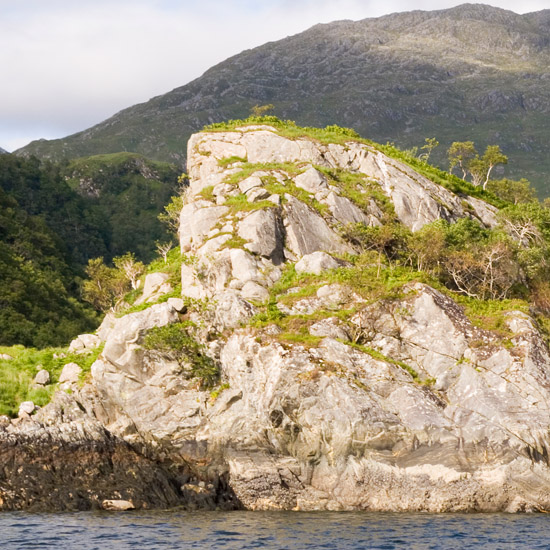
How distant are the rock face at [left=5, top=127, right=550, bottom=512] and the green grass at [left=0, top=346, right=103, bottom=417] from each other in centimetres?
232

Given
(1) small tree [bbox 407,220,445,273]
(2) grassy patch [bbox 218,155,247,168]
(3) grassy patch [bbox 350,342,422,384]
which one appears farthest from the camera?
(2) grassy patch [bbox 218,155,247,168]

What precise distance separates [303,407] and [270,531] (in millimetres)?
9290

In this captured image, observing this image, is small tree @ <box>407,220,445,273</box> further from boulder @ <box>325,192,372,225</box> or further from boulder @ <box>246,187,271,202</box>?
boulder @ <box>246,187,271,202</box>

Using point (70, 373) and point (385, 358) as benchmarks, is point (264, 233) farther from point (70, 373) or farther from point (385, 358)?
point (70, 373)

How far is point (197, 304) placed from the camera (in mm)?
51688

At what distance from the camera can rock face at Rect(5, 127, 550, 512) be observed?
43.3m

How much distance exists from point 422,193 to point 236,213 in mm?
17222

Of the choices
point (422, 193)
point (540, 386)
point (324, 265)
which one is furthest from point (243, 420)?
point (422, 193)

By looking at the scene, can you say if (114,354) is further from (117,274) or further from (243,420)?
(117,274)

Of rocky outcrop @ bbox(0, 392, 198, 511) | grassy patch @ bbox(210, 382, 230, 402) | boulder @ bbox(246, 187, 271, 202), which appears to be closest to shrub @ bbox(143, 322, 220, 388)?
grassy patch @ bbox(210, 382, 230, 402)

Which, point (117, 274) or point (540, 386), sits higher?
point (117, 274)

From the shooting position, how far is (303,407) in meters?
44.7

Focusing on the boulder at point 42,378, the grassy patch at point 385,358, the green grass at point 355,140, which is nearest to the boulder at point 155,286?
the boulder at point 42,378

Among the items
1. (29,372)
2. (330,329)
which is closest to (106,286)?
(29,372)
